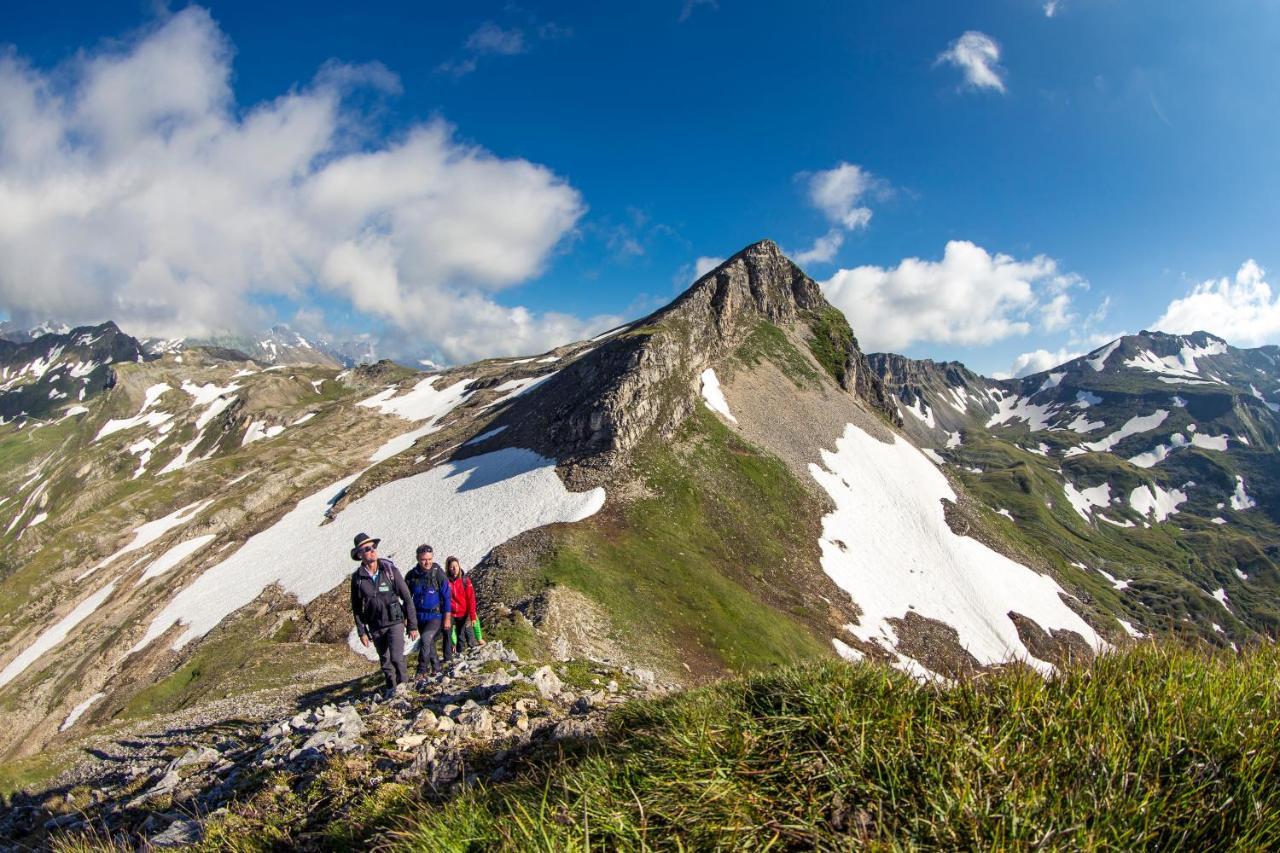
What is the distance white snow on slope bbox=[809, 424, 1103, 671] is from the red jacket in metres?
38.9

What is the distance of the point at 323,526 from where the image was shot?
186 ft

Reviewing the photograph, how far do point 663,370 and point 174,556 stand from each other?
62938 mm

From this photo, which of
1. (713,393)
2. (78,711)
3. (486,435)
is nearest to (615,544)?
(713,393)

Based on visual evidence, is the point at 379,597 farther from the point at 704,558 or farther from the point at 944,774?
the point at 704,558

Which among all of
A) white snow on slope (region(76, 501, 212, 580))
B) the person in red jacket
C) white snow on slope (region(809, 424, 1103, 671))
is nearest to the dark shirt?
the person in red jacket

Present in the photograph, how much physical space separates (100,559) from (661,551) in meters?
86.7

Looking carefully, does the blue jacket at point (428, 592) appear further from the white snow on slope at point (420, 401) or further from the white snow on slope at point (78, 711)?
the white snow on slope at point (420, 401)

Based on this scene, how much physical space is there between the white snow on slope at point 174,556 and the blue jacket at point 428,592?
6394 centimetres

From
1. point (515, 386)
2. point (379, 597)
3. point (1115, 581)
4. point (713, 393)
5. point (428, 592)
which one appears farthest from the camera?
point (1115, 581)

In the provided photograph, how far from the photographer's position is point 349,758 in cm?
833

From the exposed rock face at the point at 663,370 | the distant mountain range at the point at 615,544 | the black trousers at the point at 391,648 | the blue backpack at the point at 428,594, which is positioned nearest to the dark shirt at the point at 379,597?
the black trousers at the point at 391,648

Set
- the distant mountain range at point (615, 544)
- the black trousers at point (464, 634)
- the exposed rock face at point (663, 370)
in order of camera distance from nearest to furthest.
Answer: the black trousers at point (464, 634)
the distant mountain range at point (615, 544)
the exposed rock face at point (663, 370)

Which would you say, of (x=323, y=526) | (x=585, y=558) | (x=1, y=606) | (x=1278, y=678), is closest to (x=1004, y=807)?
(x=1278, y=678)

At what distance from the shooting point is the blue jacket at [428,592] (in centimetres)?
1667
